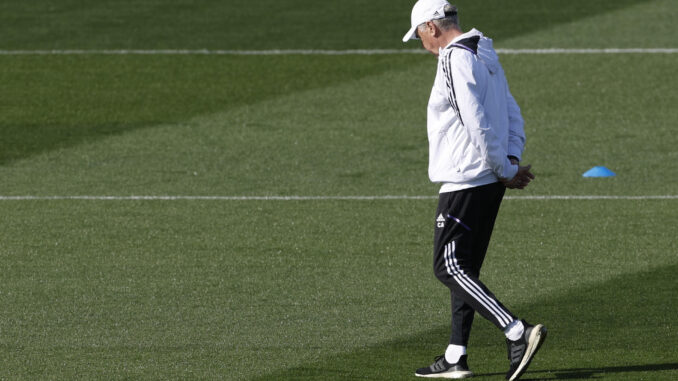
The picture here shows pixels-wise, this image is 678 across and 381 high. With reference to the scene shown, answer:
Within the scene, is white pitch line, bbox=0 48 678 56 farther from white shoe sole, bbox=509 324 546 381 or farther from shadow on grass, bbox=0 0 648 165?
white shoe sole, bbox=509 324 546 381

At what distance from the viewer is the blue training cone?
13.3 meters

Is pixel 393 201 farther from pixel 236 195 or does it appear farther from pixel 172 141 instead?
pixel 172 141

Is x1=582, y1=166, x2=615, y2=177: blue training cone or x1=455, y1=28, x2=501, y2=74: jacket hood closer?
x1=455, y1=28, x2=501, y2=74: jacket hood

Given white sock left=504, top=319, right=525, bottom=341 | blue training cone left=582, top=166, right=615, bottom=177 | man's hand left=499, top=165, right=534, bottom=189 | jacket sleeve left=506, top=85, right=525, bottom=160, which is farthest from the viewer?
blue training cone left=582, top=166, right=615, bottom=177

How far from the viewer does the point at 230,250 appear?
10469mm

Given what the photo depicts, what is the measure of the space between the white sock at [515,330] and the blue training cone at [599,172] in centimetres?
665

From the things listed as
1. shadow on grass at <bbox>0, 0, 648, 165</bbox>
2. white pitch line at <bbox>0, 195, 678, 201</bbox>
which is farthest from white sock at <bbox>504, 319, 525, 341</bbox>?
shadow on grass at <bbox>0, 0, 648, 165</bbox>

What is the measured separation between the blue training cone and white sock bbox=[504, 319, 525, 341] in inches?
262

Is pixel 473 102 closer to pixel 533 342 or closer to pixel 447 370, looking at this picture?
pixel 533 342

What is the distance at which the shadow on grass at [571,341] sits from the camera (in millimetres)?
7293

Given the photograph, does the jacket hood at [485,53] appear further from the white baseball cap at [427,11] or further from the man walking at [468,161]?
the white baseball cap at [427,11]

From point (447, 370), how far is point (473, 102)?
1.44 meters

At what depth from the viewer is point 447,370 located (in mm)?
7137

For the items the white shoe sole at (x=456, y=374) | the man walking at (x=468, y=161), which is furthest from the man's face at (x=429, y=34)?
the white shoe sole at (x=456, y=374)
